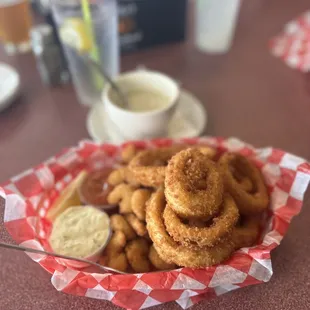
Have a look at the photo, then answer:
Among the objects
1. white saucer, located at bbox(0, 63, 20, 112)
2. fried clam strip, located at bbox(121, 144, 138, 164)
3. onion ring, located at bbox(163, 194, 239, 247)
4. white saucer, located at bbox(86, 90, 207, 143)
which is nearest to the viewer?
onion ring, located at bbox(163, 194, 239, 247)

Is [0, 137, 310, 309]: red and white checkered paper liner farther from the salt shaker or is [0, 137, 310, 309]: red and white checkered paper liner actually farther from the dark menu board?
the dark menu board

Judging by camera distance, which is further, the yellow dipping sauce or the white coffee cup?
the white coffee cup

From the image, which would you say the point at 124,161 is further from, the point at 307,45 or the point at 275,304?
the point at 307,45

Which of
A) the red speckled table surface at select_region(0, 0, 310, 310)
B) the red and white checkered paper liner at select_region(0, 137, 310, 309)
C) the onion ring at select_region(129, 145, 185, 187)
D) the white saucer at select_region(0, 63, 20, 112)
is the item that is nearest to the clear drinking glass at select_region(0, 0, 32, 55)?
the red speckled table surface at select_region(0, 0, 310, 310)

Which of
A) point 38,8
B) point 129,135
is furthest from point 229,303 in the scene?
point 38,8

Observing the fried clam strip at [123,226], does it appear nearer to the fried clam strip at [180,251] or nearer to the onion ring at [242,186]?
the fried clam strip at [180,251]

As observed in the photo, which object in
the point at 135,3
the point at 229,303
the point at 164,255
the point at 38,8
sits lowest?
the point at 229,303
